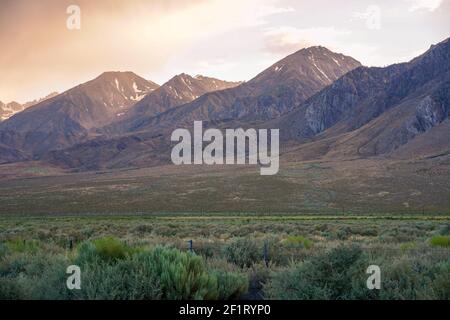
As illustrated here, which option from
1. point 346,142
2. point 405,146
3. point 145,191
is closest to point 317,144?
point 346,142

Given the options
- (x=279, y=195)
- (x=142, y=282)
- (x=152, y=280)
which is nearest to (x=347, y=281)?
(x=152, y=280)

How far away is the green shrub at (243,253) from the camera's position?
13.1 metres

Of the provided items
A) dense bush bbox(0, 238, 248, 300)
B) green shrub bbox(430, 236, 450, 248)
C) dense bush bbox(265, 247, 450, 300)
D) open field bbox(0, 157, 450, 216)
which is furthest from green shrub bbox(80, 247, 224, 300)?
open field bbox(0, 157, 450, 216)

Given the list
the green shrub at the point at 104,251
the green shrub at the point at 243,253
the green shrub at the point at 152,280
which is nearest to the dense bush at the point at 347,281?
the green shrub at the point at 152,280

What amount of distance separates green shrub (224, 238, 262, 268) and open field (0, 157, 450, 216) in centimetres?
5110

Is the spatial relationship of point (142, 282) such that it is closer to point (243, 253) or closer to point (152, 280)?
point (152, 280)

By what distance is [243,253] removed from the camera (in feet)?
43.7

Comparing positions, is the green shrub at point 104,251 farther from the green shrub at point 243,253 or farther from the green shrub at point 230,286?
the green shrub at point 243,253

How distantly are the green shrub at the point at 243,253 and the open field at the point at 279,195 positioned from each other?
51.1 meters

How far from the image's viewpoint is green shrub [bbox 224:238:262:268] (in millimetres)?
13052

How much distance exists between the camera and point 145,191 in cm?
10219

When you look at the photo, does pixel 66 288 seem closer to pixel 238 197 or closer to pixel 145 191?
pixel 238 197

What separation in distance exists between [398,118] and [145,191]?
395 feet

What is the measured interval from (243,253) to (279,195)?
74.9 m
